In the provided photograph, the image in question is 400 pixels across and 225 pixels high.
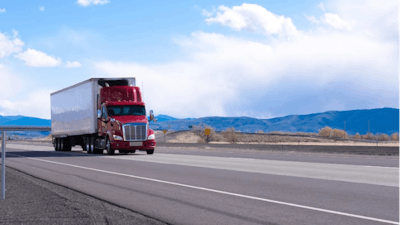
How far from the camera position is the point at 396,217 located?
769cm

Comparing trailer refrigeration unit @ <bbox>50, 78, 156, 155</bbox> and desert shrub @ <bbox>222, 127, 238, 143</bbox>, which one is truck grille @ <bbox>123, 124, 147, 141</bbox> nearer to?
trailer refrigeration unit @ <bbox>50, 78, 156, 155</bbox>

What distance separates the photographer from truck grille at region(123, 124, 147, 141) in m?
28.7

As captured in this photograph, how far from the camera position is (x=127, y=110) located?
29.6 meters

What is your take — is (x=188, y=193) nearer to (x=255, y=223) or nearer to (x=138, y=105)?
(x=255, y=223)

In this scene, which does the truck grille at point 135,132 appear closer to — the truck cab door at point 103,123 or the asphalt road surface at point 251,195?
the truck cab door at point 103,123

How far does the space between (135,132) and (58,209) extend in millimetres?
20426

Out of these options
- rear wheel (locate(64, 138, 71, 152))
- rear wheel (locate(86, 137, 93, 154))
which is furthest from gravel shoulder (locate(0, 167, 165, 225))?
rear wheel (locate(64, 138, 71, 152))

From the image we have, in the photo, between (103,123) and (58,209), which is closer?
(58,209)

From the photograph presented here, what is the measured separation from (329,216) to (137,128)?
2193 cm

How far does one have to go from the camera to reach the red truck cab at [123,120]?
28812 mm

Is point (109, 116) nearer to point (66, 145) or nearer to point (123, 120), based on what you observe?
point (123, 120)

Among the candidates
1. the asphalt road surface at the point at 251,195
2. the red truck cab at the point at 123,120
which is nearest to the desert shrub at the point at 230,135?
the red truck cab at the point at 123,120

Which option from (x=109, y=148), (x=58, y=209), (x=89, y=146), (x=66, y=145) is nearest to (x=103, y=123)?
(x=109, y=148)

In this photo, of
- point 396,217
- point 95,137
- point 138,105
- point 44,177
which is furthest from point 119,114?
point 396,217
